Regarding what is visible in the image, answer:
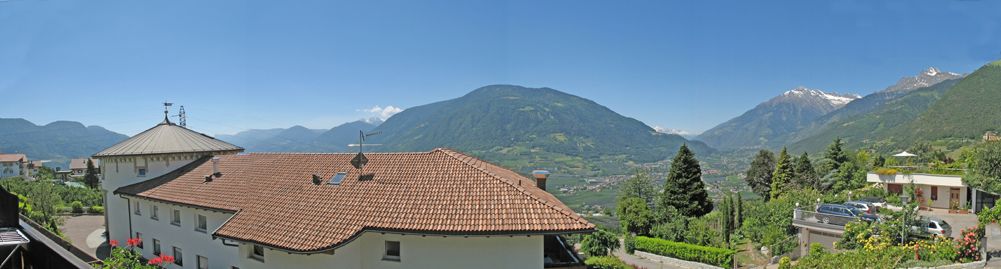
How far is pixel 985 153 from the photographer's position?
1430 inches

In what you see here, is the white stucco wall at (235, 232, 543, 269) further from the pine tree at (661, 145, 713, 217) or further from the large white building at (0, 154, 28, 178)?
the large white building at (0, 154, 28, 178)

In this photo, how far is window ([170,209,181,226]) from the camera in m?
22.6

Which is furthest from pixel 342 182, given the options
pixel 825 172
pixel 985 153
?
pixel 825 172

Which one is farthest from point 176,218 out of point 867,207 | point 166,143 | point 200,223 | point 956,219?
point 956,219

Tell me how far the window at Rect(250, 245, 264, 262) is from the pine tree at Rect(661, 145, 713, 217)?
35066 millimetres

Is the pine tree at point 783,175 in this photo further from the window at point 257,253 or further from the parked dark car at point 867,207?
the window at point 257,253

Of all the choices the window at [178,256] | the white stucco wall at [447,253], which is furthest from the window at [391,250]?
the window at [178,256]

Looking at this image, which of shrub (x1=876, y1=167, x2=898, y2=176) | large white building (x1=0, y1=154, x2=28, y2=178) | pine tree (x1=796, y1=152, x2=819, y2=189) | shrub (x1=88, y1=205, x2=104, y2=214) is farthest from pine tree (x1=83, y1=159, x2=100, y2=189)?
shrub (x1=876, y1=167, x2=898, y2=176)

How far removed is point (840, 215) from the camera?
1056 inches

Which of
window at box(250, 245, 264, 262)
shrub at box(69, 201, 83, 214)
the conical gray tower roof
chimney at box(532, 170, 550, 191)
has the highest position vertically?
the conical gray tower roof

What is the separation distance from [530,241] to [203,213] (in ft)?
47.6

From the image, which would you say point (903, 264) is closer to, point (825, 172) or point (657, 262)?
point (657, 262)

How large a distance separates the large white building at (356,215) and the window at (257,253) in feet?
0.12

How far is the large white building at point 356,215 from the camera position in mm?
14516
